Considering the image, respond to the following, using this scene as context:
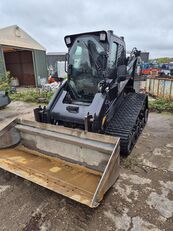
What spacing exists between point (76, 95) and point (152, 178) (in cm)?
195

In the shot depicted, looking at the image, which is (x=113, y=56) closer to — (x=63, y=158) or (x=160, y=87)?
(x=63, y=158)

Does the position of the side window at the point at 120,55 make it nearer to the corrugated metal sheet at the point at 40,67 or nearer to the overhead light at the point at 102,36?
the overhead light at the point at 102,36

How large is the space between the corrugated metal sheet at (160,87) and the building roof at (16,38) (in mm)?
8684

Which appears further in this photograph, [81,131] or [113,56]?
[113,56]

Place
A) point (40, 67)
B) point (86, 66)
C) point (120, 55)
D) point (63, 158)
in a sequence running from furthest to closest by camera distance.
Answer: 1. point (40, 67)
2. point (120, 55)
3. point (86, 66)
4. point (63, 158)

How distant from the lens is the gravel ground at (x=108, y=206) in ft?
5.90

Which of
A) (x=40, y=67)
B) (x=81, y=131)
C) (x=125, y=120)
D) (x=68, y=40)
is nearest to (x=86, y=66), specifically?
(x=68, y=40)

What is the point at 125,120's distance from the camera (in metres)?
3.27

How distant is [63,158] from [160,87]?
7.16 meters

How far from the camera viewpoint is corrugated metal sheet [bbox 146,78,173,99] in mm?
7568

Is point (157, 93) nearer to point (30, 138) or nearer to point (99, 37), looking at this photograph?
point (99, 37)

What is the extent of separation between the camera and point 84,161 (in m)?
2.38

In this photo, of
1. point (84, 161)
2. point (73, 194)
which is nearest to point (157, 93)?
point (84, 161)

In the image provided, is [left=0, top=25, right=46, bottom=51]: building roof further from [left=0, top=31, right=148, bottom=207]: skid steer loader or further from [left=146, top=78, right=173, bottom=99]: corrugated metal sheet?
[left=0, top=31, right=148, bottom=207]: skid steer loader
